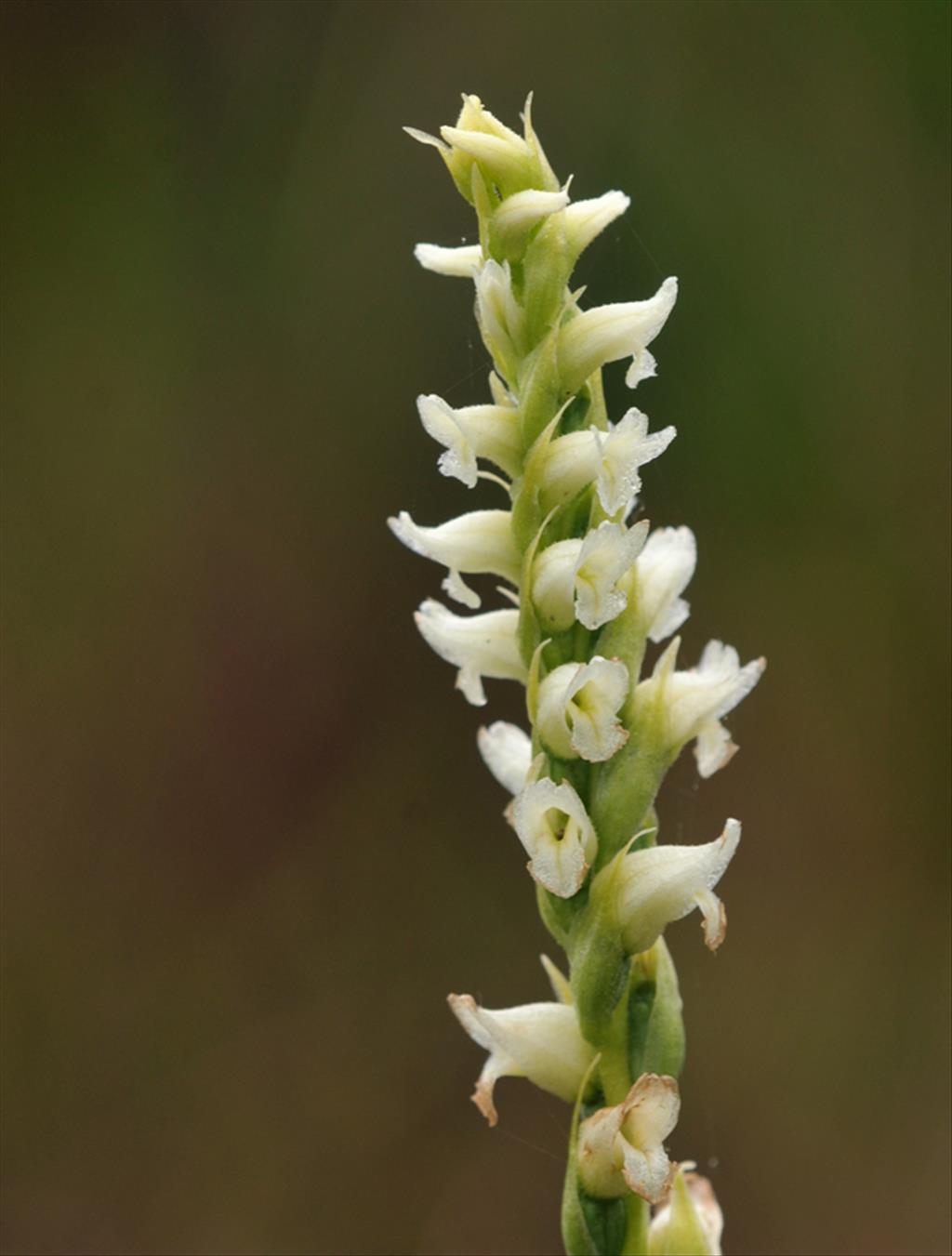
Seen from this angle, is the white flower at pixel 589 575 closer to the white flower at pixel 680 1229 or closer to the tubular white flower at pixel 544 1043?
the tubular white flower at pixel 544 1043

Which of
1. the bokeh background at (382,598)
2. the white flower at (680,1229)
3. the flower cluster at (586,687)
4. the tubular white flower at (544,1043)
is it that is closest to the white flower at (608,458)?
the flower cluster at (586,687)

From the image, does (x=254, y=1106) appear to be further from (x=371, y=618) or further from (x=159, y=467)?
(x=159, y=467)

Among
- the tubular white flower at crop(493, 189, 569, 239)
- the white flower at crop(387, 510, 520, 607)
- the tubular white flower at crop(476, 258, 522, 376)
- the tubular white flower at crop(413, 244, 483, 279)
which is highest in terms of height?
the tubular white flower at crop(413, 244, 483, 279)

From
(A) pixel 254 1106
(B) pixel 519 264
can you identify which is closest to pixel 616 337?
(B) pixel 519 264

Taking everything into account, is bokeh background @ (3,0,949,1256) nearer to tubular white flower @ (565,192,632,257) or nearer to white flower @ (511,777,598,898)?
tubular white flower @ (565,192,632,257)

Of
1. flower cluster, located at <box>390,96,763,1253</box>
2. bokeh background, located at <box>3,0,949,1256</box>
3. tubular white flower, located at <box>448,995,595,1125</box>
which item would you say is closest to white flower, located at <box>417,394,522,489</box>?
flower cluster, located at <box>390,96,763,1253</box>

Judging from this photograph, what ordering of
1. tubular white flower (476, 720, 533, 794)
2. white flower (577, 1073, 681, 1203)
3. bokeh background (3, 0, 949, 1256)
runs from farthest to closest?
1. bokeh background (3, 0, 949, 1256)
2. tubular white flower (476, 720, 533, 794)
3. white flower (577, 1073, 681, 1203)
